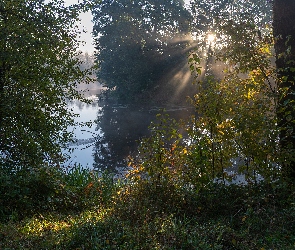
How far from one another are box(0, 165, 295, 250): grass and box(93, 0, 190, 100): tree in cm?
3482

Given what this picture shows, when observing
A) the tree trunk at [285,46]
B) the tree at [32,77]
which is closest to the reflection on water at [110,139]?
the tree at [32,77]

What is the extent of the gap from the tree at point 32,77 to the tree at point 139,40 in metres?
33.8

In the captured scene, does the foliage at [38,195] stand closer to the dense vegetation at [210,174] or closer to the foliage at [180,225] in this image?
the dense vegetation at [210,174]

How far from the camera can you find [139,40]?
42.5 metres

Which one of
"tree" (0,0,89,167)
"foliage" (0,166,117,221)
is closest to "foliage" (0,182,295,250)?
"foliage" (0,166,117,221)

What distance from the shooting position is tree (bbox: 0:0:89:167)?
25.6 ft

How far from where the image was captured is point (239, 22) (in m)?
7.10

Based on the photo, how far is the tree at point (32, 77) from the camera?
25.6 ft

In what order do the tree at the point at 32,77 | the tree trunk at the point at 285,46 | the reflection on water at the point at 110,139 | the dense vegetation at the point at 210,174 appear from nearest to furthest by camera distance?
the dense vegetation at the point at 210,174 < the tree trunk at the point at 285,46 < the tree at the point at 32,77 < the reflection on water at the point at 110,139

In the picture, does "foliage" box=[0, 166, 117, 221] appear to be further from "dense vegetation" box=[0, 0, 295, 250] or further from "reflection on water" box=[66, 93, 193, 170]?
"reflection on water" box=[66, 93, 193, 170]

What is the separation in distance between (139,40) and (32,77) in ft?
117

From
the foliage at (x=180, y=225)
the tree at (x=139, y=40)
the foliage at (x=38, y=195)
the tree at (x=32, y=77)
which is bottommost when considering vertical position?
the foliage at (x=180, y=225)

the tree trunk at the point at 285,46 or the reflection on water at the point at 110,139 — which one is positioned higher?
the reflection on water at the point at 110,139

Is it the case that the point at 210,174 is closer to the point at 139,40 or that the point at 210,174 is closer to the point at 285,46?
the point at 285,46
